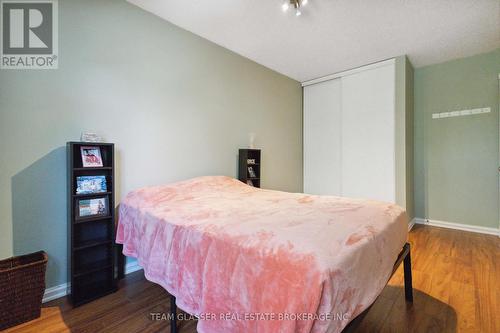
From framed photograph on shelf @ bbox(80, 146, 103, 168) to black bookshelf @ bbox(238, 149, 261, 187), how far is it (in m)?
1.65

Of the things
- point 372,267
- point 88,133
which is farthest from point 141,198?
point 372,267

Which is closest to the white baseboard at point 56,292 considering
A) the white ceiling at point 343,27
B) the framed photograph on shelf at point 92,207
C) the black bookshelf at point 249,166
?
the framed photograph on shelf at point 92,207

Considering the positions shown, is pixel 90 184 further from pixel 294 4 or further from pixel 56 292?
pixel 294 4

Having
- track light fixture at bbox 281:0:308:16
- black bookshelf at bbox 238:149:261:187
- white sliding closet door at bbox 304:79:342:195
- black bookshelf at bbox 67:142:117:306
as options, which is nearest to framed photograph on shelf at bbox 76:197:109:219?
black bookshelf at bbox 67:142:117:306

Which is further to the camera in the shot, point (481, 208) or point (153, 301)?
point (481, 208)

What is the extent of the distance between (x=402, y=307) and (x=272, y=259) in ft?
4.66

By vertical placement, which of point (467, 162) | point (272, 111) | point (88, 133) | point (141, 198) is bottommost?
point (141, 198)

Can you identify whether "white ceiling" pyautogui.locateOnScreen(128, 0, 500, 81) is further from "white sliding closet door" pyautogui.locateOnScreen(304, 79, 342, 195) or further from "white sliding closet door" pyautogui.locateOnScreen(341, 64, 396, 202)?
"white sliding closet door" pyautogui.locateOnScreen(304, 79, 342, 195)

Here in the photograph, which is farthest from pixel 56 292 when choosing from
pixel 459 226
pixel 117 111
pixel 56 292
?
pixel 459 226

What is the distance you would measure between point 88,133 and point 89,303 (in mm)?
1291

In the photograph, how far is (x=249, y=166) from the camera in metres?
3.16

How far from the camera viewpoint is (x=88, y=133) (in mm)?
1852

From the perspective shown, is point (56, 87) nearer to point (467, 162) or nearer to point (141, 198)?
point (141, 198)
